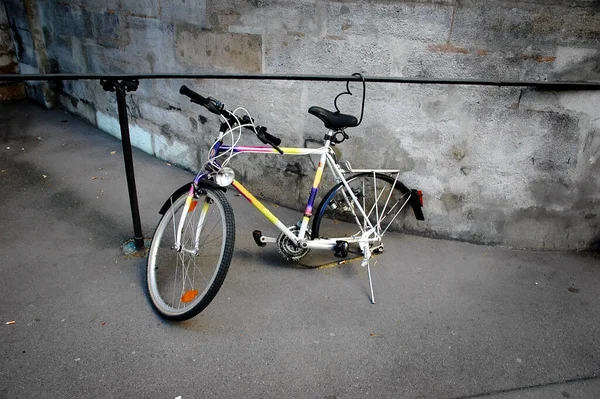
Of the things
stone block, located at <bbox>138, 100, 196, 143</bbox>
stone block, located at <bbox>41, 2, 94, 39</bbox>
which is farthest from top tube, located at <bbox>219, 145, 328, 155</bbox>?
stone block, located at <bbox>41, 2, 94, 39</bbox>

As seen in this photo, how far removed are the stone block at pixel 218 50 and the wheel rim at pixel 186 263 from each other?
1.34 m

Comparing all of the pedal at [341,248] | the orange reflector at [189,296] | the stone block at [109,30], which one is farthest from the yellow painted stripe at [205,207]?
the stone block at [109,30]

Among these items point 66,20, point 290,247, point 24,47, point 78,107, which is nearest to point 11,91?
point 24,47

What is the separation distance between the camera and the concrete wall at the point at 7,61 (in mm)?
6250

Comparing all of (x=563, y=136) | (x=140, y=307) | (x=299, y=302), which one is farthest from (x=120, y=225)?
(x=563, y=136)

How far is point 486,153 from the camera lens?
3.38 metres

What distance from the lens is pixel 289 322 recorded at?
274cm

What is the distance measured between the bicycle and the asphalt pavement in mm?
167

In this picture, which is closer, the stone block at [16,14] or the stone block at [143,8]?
the stone block at [143,8]

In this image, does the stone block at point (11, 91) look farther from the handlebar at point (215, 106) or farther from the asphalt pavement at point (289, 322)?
the handlebar at point (215, 106)

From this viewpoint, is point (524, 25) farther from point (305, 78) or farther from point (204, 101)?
point (204, 101)

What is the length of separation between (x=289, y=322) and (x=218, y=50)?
2.43 metres

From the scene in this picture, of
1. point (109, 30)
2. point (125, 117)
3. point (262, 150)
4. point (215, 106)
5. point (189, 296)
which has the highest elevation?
point (109, 30)

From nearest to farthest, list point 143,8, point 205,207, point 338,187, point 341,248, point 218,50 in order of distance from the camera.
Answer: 1. point 205,207
2. point 341,248
3. point 338,187
4. point 218,50
5. point 143,8
